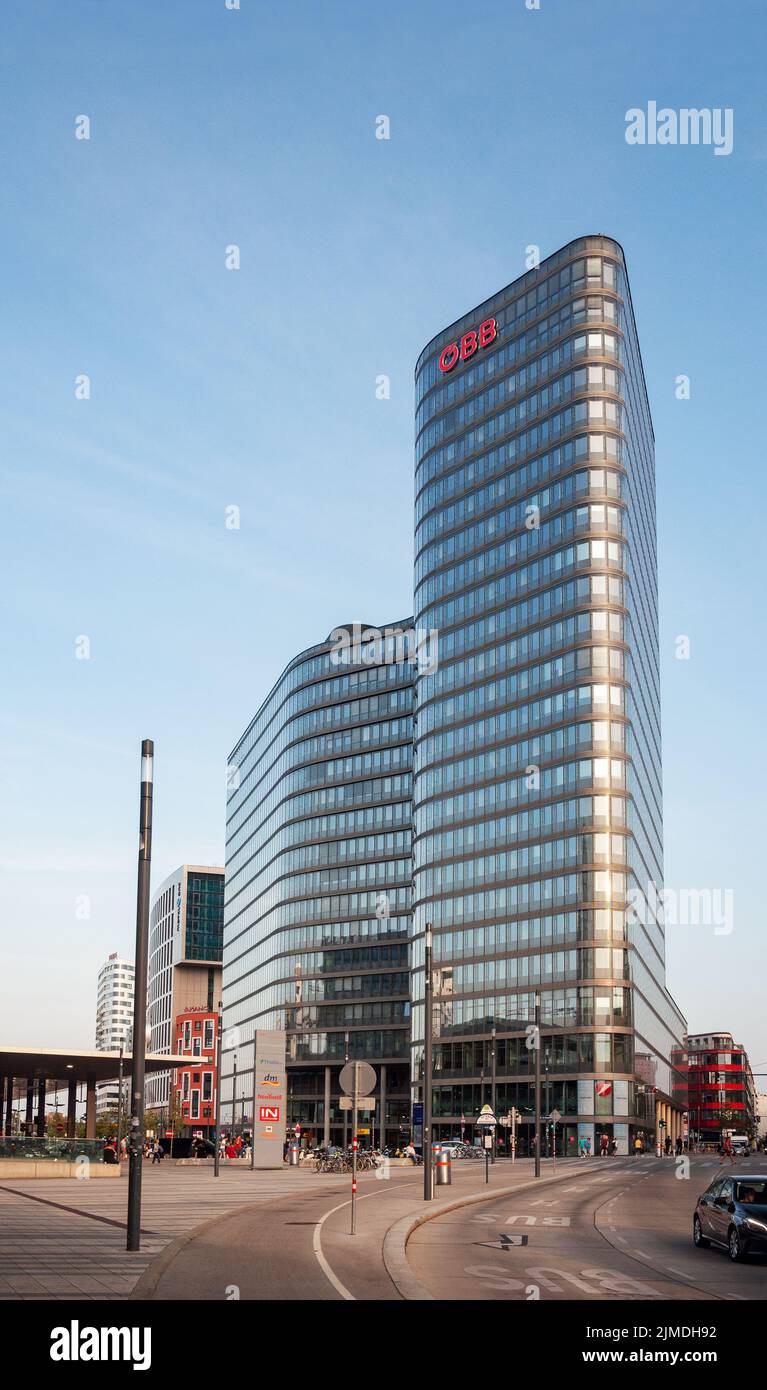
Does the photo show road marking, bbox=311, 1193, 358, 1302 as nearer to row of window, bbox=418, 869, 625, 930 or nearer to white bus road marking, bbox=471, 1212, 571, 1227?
white bus road marking, bbox=471, 1212, 571, 1227

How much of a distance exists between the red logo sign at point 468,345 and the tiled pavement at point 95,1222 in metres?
90.3

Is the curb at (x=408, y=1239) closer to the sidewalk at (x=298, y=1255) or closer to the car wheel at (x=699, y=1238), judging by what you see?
the sidewalk at (x=298, y=1255)

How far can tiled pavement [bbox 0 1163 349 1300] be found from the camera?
17078 mm

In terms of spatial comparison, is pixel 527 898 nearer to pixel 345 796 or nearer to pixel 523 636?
pixel 523 636

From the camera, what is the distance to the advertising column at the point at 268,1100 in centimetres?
6291

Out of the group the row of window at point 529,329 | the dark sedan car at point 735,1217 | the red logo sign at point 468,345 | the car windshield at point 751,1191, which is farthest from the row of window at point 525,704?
the car windshield at point 751,1191

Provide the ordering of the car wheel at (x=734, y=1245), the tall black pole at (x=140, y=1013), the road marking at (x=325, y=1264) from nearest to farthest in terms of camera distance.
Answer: the road marking at (x=325, y=1264) → the tall black pole at (x=140, y=1013) → the car wheel at (x=734, y=1245)

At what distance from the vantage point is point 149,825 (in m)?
21.7

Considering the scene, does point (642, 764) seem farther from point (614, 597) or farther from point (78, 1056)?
point (78, 1056)

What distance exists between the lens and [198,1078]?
193 metres

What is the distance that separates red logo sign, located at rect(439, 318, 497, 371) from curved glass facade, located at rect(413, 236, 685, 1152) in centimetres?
35

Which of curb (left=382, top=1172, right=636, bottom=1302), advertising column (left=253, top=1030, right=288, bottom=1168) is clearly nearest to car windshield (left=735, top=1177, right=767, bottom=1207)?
curb (left=382, top=1172, right=636, bottom=1302)

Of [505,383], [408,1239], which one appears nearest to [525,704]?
[505,383]
